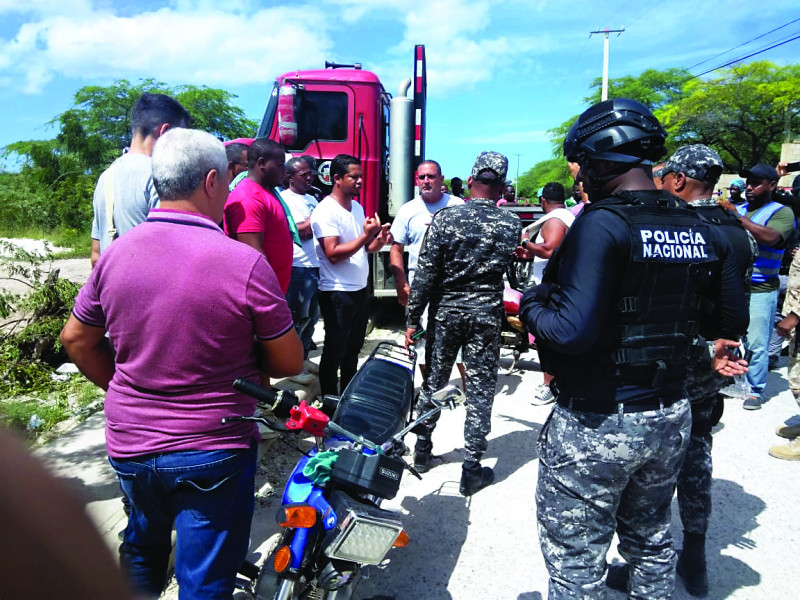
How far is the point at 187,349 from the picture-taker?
1634 millimetres

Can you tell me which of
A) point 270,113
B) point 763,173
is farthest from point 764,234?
point 270,113

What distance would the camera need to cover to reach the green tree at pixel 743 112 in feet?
89.8

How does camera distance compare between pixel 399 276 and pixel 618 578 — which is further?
pixel 399 276

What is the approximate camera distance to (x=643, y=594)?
201 centimetres

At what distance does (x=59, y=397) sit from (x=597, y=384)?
13.8ft

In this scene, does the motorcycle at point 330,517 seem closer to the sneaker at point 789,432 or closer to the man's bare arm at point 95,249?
the man's bare arm at point 95,249

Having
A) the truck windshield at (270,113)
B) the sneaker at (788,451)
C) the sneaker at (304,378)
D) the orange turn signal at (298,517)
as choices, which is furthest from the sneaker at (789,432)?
the truck windshield at (270,113)

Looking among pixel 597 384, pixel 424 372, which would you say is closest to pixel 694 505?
pixel 597 384

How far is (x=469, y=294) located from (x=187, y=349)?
2.02 metres

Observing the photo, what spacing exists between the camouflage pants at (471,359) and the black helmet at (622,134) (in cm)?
164

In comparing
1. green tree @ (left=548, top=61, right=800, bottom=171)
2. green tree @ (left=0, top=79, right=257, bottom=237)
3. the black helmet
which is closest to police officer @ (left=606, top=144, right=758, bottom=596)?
the black helmet

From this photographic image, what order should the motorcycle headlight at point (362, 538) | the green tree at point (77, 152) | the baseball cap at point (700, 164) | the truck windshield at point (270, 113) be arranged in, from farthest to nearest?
the green tree at point (77, 152) < the truck windshield at point (270, 113) < the baseball cap at point (700, 164) < the motorcycle headlight at point (362, 538)

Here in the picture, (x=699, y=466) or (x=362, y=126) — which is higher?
(x=362, y=126)

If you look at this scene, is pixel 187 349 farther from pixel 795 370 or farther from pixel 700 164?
pixel 795 370
